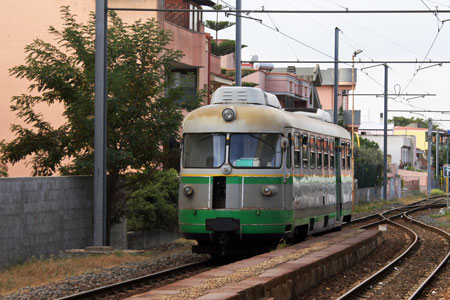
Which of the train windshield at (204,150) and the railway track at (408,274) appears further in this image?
the train windshield at (204,150)

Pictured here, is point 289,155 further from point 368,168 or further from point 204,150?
point 368,168

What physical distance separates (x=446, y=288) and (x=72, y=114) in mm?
9886

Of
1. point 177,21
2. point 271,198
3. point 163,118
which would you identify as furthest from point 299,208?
point 177,21

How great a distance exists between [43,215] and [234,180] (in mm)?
4301

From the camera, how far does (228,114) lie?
18297 mm

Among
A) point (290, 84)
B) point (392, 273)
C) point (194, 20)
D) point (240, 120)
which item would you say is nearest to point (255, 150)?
point (240, 120)

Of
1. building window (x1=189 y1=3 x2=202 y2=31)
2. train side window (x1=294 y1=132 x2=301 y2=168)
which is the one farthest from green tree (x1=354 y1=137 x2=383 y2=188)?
train side window (x1=294 y1=132 x2=301 y2=168)

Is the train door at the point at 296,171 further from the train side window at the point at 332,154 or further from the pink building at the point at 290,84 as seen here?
the pink building at the point at 290,84

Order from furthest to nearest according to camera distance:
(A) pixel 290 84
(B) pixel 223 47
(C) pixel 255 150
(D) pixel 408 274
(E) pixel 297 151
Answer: (B) pixel 223 47, (A) pixel 290 84, (E) pixel 297 151, (C) pixel 255 150, (D) pixel 408 274

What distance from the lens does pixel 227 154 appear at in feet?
59.3

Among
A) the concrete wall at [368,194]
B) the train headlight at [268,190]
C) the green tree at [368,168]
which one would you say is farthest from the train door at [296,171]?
the concrete wall at [368,194]

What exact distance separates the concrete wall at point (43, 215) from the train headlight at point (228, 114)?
13.5 feet

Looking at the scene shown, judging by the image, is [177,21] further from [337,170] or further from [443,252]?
[443,252]

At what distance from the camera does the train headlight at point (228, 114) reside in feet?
59.9
